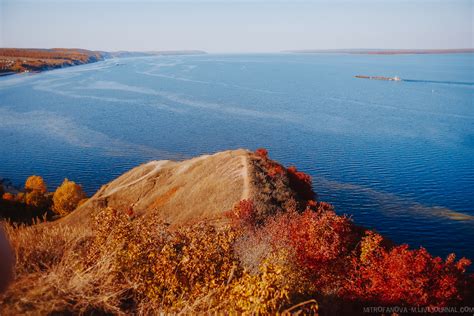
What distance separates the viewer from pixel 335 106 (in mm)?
124750

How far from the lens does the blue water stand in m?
56.2

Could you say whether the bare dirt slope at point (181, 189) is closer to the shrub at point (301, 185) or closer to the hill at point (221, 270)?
the hill at point (221, 270)

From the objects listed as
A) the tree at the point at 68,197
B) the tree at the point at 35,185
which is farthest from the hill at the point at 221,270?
the tree at the point at 35,185

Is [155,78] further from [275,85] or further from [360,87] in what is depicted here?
[360,87]

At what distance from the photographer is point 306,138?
293ft

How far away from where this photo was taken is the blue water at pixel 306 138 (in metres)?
56.2

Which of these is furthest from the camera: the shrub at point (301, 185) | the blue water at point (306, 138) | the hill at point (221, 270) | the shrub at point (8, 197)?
the shrub at point (8, 197)

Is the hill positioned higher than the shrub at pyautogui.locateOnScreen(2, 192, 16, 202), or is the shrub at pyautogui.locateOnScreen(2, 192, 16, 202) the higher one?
the hill

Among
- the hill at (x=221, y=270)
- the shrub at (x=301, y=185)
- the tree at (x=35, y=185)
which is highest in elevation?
the hill at (x=221, y=270)

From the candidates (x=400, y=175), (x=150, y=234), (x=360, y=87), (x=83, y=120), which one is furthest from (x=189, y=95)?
(x=150, y=234)

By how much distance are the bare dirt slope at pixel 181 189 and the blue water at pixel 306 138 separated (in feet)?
42.0

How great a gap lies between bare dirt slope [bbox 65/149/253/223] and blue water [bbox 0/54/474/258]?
12.8 m

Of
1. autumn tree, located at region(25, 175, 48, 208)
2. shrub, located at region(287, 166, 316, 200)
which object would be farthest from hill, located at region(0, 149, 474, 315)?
autumn tree, located at region(25, 175, 48, 208)

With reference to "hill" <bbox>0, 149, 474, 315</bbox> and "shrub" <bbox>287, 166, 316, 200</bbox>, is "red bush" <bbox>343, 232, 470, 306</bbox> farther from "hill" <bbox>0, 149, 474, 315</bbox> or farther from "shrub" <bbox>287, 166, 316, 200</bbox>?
"shrub" <bbox>287, 166, 316, 200</bbox>
